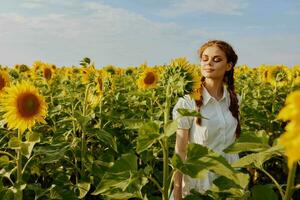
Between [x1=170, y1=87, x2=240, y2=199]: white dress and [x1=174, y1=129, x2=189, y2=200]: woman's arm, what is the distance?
86 millimetres

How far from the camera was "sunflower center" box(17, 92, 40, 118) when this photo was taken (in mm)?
3420

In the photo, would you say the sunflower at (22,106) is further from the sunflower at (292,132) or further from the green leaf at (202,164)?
the sunflower at (292,132)

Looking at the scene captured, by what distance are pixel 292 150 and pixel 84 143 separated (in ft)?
10.6

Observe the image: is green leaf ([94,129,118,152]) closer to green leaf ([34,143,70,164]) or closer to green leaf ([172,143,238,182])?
green leaf ([34,143,70,164])

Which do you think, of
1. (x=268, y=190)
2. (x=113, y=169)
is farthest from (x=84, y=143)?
(x=268, y=190)

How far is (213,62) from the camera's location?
10.8ft

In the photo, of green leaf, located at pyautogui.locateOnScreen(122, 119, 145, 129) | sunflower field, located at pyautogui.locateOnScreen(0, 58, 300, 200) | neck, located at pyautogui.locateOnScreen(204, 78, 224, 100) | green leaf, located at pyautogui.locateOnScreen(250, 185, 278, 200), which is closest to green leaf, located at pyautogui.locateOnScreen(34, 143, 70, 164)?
sunflower field, located at pyautogui.locateOnScreen(0, 58, 300, 200)

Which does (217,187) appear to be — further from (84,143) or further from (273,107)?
(273,107)

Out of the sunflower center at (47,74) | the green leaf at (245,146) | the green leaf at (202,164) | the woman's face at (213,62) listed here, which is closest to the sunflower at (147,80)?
the sunflower center at (47,74)

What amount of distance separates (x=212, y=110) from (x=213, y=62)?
325 mm

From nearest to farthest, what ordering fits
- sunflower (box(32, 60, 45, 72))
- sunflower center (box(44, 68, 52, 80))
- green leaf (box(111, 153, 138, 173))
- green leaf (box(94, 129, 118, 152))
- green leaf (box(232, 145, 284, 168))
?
1. green leaf (box(232, 145, 284, 168))
2. green leaf (box(111, 153, 138, 173))
3. green leaf (box(94, 129, 118, 152))
4. sunflower center (box(44, 68, 52, 80))
5. sunflower (box(32, 60, 45, 72))

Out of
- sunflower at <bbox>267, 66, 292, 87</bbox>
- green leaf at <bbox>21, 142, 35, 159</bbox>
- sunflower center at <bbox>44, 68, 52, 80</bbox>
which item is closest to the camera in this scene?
green leaf at <bbox>21, 142, 35, 159</bbox>

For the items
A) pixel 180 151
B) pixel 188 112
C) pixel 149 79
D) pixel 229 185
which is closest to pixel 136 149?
pixel 188 112

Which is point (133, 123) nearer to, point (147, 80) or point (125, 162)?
point (125, 162)
